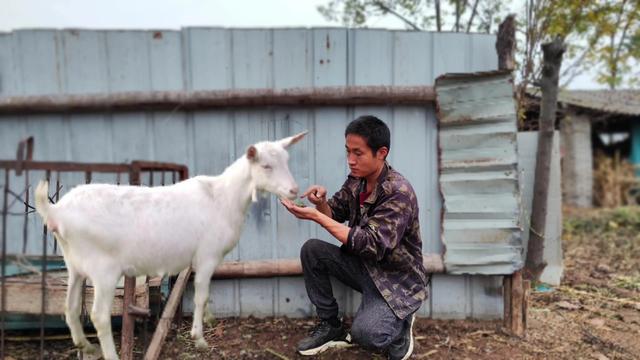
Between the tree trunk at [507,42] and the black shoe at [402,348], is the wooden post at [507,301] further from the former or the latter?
the tree trunk at [507,42]

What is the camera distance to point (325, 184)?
12.6ft

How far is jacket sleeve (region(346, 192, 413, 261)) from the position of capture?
263 cm

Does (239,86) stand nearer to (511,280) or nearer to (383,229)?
(383,229)

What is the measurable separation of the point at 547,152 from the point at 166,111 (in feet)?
13.7

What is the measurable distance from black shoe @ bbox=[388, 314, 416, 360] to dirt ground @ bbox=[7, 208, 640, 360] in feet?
0.53

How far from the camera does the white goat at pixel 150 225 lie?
84.2 inches

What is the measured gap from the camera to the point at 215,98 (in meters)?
3.62

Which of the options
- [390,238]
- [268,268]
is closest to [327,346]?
[268,268]

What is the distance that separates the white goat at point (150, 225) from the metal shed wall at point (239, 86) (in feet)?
4.35

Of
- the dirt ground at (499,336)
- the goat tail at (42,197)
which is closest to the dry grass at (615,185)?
the dirt ground at (499,336)

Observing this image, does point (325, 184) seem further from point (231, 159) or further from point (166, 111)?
point (166, 111)

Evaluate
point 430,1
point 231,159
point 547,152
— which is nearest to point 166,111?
point 231,159

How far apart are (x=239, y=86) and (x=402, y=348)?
8.61 feet

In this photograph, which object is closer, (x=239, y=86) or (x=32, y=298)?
(x=32, y=298)
